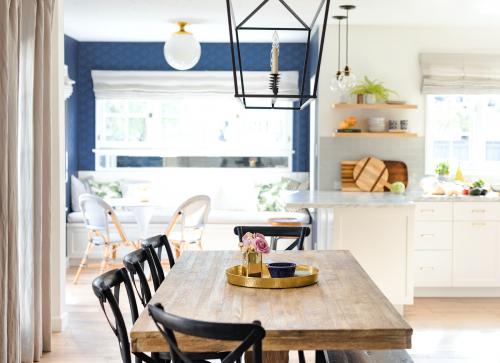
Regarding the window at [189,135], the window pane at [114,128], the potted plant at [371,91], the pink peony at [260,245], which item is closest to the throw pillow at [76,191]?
the window at [189,135]

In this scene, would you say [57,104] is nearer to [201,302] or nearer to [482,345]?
[201,302]

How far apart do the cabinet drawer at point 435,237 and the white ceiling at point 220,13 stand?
1.89m

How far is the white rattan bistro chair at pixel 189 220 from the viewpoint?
24.9ft

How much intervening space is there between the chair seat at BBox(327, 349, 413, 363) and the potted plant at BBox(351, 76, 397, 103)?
Answer: 4.18 meters

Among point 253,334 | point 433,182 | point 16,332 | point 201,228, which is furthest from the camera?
point 201,228

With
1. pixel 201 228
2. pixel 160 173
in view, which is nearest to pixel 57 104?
pixel 201 228

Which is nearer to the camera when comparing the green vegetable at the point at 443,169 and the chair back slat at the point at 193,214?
the chair back slat at the point at 193,214

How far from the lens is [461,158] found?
27.3ft

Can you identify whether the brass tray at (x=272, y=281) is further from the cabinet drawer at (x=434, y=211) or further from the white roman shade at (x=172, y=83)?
the white roman shade at (x=172, y=83)

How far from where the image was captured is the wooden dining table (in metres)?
2.58

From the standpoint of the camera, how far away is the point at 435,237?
7027 millimetres

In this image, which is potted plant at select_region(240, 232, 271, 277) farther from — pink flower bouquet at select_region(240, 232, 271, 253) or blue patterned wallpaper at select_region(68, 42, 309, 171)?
blue patterned wallpaper at select_region(68, 42, 309, 171)

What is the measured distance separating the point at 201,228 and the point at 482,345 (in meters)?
3.41

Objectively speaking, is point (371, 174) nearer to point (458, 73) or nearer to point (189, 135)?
Result: point (458, 73)
